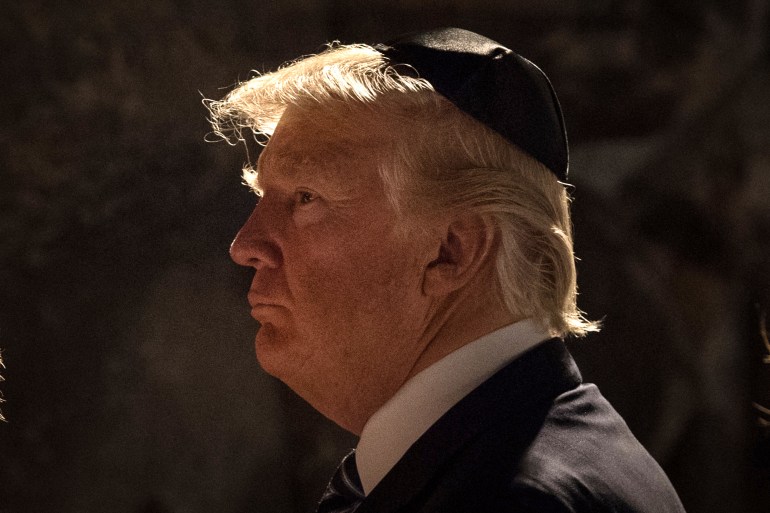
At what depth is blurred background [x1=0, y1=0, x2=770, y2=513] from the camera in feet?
9.87

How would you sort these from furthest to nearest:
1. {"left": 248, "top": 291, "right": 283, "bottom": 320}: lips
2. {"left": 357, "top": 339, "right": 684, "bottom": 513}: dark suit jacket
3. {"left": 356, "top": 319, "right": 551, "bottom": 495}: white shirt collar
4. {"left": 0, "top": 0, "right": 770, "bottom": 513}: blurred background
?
{"left": 0, "top": 0, "right": 770, "bottom": 513}: blurred background
{"left": 248, "top": 291, "right": 283, "bottom": 320}: lips
{"left": 356, "top": 319, "right": 551, "bottom": 495}: white shirt collar
{"left": 357, "top": 339, "right": 684, "bottom": 513}: dark suit jacket

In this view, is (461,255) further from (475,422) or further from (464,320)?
(475,422)

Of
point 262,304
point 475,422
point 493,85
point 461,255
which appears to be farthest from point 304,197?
point 475,422

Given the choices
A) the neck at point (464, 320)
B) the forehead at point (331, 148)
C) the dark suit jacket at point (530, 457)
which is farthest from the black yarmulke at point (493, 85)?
the dark suit jacket at point (530, 457)

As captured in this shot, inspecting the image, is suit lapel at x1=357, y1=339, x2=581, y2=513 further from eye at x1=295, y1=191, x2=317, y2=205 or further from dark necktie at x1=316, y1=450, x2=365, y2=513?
eye at x1=295, y1=191, x2=317, y2=205

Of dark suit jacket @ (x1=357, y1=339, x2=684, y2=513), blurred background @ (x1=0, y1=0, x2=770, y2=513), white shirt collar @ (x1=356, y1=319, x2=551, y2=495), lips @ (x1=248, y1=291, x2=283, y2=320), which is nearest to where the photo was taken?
dark suit jacket @ (x1=357, y1=339, x2=684, y2=513)

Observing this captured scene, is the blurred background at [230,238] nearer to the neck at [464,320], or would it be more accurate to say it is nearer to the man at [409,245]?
the man at [409,245]

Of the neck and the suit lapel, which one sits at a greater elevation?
the neck

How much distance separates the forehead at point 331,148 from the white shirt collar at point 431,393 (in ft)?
1.38

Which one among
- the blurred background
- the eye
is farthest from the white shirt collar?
the blurred background

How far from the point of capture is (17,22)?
295 cm

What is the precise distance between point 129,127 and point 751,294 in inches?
95.4

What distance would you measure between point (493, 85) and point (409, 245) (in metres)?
0.37

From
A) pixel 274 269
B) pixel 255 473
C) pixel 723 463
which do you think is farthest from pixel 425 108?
pixel 723 463
